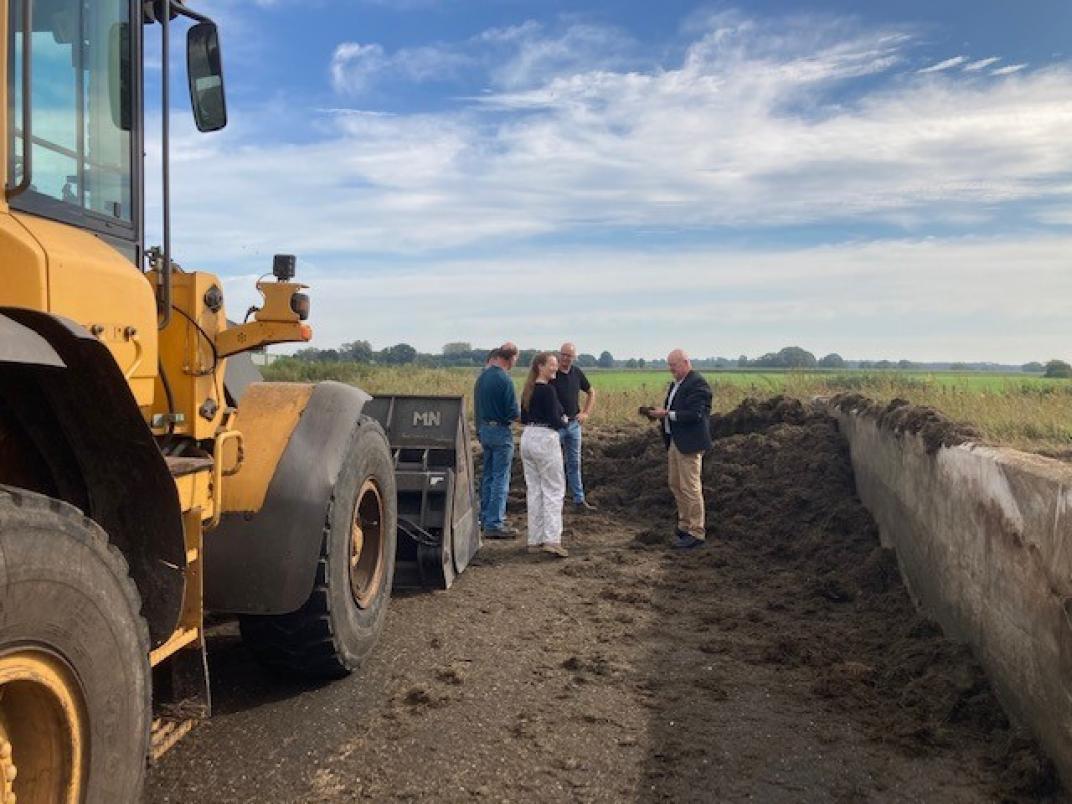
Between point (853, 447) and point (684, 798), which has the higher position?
point (853, 447)

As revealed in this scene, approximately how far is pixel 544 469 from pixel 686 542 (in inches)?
60.7

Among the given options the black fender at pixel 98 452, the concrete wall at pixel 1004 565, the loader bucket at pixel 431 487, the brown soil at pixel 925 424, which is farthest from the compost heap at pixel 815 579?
the black fender at pixel 98 452

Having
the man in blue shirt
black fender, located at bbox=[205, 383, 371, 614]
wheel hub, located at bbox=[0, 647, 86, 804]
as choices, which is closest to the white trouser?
the man in blue shirt

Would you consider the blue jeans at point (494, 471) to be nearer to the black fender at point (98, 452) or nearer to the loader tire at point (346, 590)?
the loader tire at point (346, 590)

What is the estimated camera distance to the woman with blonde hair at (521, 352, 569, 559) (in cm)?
889

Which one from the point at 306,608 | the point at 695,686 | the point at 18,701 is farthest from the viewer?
the point at 695,686

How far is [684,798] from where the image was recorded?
Result: 3879mm

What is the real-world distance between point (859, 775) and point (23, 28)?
13.3 feet

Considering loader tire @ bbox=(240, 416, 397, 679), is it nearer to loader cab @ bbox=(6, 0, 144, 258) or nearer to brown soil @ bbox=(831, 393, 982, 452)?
loader cab @ bbox=(6, 0, 144, 258)

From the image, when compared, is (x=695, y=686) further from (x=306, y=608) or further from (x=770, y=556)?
(x=770, y=556)

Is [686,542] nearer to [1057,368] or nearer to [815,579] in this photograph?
[815,579]

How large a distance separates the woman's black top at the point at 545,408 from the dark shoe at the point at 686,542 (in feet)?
5.09

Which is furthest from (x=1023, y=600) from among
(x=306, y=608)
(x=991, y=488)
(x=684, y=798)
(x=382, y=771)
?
(x=306, y=608)

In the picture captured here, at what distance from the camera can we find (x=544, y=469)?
8992 millimetres
